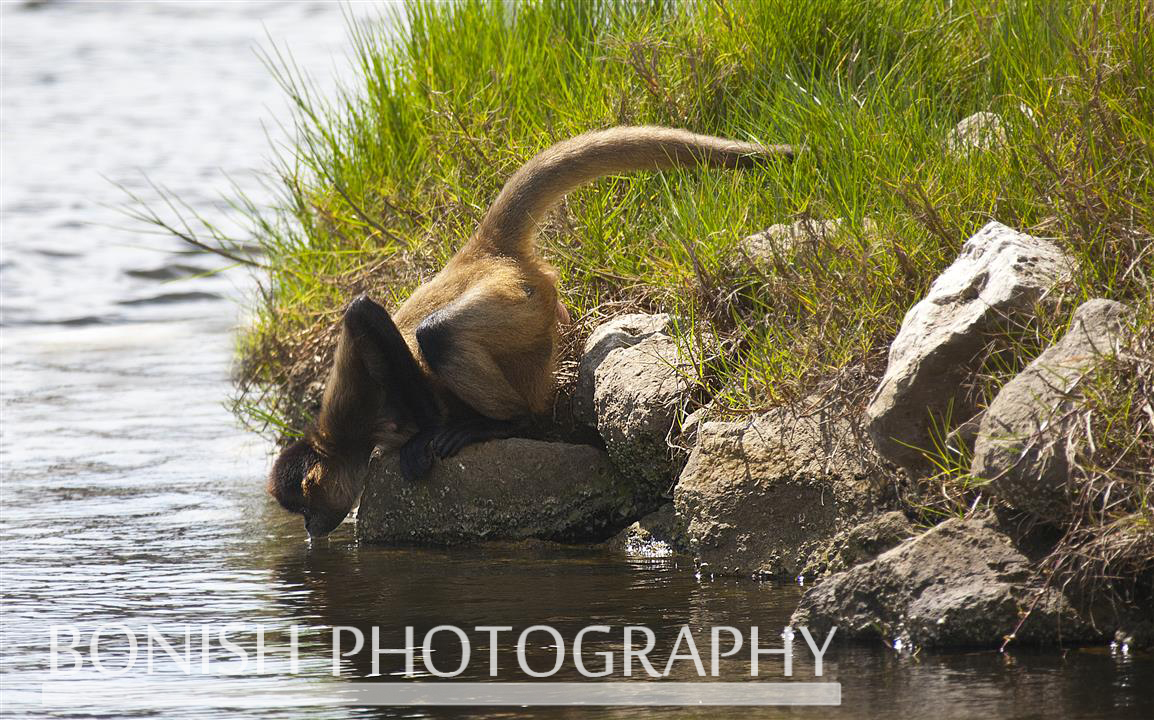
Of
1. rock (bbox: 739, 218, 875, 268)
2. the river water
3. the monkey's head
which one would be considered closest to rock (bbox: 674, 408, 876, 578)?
the river water

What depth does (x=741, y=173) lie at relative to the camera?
6398 millimetres

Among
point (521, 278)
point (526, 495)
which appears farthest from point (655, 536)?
point (521, 278)

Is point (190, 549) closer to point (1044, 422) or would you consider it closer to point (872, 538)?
point (872, 538)

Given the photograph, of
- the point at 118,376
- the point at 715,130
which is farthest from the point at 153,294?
the point at 715,130

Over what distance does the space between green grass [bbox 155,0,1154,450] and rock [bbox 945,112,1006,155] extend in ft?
0.20

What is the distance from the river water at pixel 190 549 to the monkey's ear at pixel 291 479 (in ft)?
0.67

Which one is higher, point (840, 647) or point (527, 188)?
point (527, 188)

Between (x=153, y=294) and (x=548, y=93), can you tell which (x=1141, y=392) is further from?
(x=153, y=294)

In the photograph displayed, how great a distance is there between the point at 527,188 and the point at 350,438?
1252 mm

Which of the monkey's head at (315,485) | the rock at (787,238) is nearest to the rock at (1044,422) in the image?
the rock at (787,238)

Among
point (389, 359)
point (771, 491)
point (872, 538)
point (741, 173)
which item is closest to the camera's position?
point (872, 538)

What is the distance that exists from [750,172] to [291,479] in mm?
2281

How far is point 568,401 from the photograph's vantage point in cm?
646

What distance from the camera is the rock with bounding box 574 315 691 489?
5.87m
